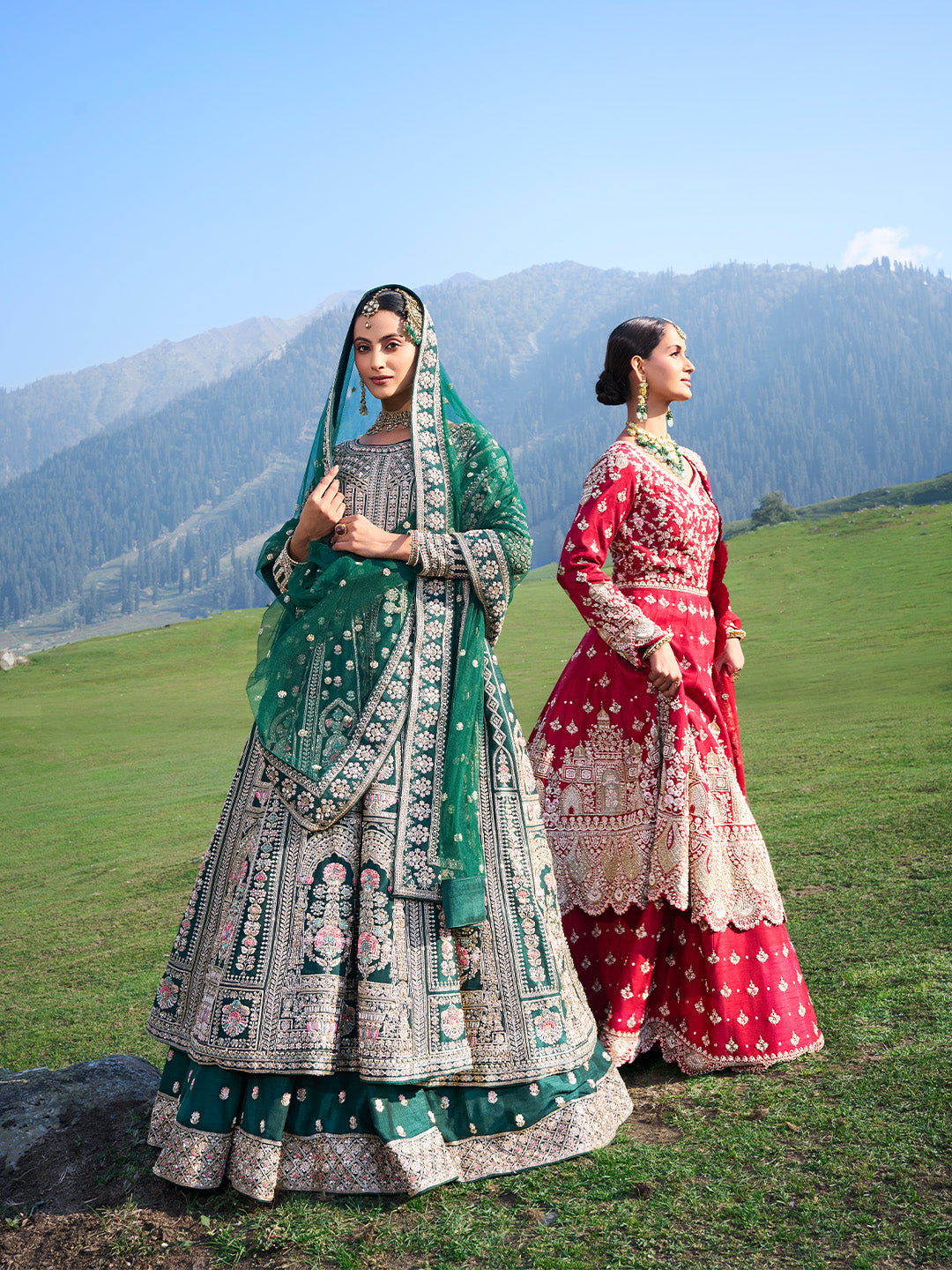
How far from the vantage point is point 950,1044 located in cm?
309

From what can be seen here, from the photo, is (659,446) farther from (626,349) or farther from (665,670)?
(665,670)

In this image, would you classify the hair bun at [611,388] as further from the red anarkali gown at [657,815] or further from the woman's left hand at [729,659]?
the woman's left hand at [729,659]

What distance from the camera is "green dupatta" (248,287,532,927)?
8.91 ft

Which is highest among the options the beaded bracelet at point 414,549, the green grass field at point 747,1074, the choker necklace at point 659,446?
the choker necklace at point 659,446

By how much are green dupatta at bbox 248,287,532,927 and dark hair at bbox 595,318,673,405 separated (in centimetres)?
84

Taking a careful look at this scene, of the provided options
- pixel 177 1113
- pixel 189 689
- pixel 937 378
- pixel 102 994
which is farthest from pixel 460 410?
pixel 937 378

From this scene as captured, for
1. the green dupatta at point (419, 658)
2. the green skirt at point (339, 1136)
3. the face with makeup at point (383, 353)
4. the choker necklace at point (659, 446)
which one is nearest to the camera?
the green skirt at point (339, 1136)

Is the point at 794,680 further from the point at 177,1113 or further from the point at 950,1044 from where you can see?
A: the point at 177,1113

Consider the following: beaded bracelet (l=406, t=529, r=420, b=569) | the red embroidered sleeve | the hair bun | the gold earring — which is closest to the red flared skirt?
the red embroidered sleeve

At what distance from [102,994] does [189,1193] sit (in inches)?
106

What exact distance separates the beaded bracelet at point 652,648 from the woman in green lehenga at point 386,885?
54 centimetres

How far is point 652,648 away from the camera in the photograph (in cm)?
329

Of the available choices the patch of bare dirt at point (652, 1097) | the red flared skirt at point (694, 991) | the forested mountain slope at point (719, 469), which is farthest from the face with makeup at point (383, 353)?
the forested mountain slope at point (719, 469)

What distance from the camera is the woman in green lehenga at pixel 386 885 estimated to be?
8.38ft
